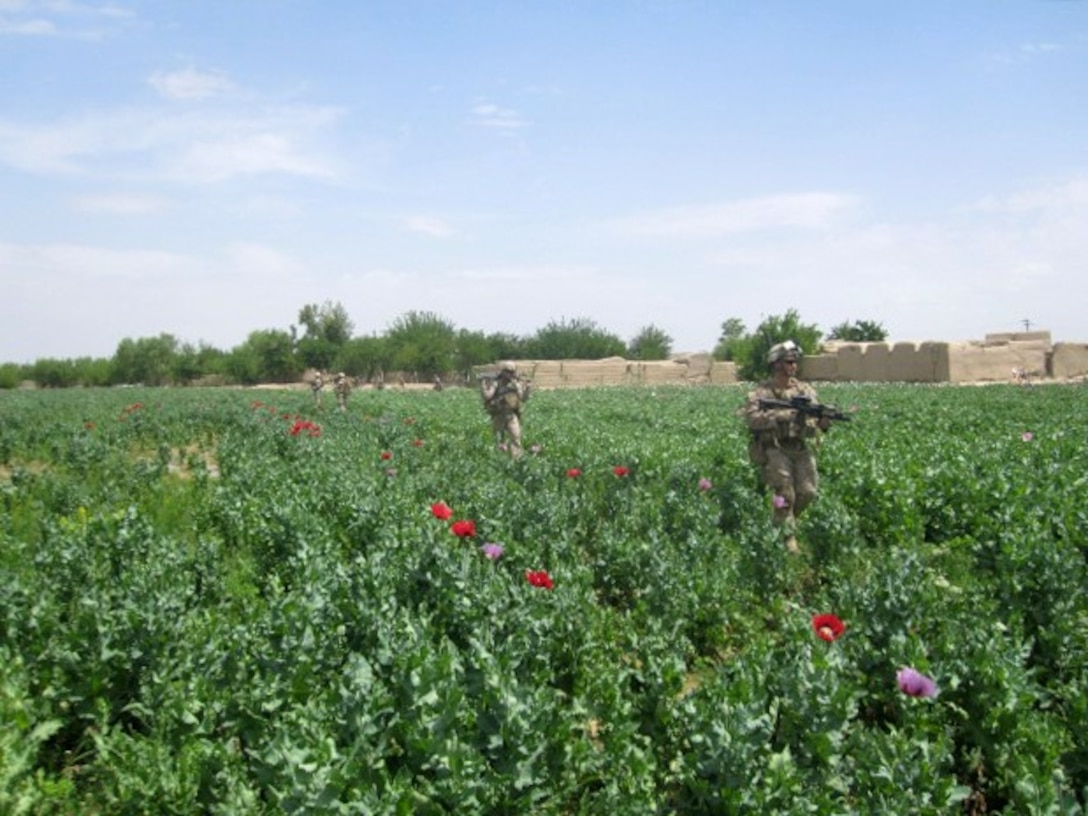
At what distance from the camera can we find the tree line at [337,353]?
82375 mm

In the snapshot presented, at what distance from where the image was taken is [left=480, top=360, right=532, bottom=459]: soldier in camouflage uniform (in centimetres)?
1332

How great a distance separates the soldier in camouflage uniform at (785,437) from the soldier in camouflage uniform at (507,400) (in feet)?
16.5

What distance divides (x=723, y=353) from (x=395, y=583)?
223ft

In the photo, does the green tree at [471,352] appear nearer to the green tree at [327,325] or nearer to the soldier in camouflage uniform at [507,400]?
the green tree at [327,325]

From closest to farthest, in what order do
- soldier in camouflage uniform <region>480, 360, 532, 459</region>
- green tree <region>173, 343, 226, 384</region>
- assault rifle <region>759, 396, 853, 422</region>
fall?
assault rifle <region>759, 396, 853, 422</region>, soldier in camouflage uniform <region>480, 360, 532, 459</region>, green tree <region>173, 343, 226, 384</region>

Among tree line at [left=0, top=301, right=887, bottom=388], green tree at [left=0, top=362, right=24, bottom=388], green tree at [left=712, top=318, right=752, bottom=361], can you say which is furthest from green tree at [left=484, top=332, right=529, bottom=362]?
green tree at [left=0, top=362, right=24, bottom=388]

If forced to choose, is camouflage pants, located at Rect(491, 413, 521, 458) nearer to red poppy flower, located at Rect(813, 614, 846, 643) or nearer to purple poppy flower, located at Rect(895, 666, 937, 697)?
red poppy flower, located at Rect(813, 614, 846, 643)

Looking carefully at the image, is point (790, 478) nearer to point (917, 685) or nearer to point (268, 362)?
point (917, 685)

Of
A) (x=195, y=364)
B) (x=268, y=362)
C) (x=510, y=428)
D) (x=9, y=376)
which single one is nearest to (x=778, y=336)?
(x=510, y=428)

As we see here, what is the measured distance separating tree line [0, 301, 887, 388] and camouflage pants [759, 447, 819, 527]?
202 ft

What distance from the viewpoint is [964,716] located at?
4.17m

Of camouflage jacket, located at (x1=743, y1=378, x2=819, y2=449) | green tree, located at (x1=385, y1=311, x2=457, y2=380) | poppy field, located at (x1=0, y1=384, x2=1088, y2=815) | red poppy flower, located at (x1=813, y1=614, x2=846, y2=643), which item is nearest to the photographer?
poppy field, located at (x1=0, y1=384, x2=1088, y2=815)

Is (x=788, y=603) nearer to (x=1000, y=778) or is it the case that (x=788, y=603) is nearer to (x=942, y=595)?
(x=942, y=595)

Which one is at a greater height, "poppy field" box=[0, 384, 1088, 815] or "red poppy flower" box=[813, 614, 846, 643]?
"red poppy flower" box=[813, 614, 846, 643]
